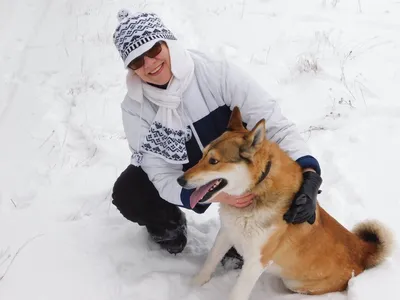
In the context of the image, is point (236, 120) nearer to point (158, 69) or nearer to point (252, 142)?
point (252, 142)

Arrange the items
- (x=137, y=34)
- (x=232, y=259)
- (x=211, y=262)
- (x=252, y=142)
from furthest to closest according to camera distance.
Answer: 1. (x=232, y=259)
2. (x=211, y=262)
3. (x=137, y=34)
4. (x=252, y=142)

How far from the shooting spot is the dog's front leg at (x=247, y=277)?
106 inches

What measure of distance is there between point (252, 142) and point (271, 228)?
510 millimetres

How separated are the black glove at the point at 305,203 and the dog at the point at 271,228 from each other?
43 millimetres

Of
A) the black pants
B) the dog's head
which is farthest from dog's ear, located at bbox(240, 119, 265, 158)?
the black pants

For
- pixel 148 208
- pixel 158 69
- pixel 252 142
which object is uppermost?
pixel 158 69

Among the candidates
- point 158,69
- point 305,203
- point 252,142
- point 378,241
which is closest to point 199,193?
point 252,142

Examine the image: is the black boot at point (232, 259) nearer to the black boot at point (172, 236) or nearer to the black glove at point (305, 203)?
the black boot at point (172, 236)

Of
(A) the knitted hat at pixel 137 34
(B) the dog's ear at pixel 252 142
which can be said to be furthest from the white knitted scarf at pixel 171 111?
(B) the dog's ear at pixel 252 142

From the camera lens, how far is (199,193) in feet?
8.57

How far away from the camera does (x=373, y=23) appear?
5.85 meters

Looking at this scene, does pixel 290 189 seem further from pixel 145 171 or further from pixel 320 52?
pixel 320 52

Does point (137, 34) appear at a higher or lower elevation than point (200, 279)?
higher

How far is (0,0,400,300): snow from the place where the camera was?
305cm
